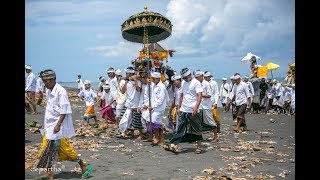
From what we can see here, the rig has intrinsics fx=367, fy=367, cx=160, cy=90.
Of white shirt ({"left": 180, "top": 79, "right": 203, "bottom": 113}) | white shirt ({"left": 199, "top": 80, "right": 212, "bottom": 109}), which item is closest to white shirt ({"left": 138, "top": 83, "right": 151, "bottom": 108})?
white shirt ({"left": 199, "top": 80, "right": 212, "bottom": 109})

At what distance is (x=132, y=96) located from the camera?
11.6 meters

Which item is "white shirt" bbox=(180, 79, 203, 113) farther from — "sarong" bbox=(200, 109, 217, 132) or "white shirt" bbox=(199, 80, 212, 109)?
"sarong" bbox=(200, 109, 217, 132)

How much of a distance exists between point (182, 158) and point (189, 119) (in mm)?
1119

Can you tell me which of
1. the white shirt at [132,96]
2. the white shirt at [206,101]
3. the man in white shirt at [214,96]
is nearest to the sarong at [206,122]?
the white shirt at [206,101]

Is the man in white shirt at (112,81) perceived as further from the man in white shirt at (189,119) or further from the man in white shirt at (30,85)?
the man in white shirt at (30,85)

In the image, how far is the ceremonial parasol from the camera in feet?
37.1

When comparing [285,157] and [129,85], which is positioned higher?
[129,85]

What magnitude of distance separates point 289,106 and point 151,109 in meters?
13.1

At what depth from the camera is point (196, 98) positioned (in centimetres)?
955

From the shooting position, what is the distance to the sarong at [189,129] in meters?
9.48

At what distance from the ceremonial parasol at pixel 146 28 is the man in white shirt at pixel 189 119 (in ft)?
6.20
